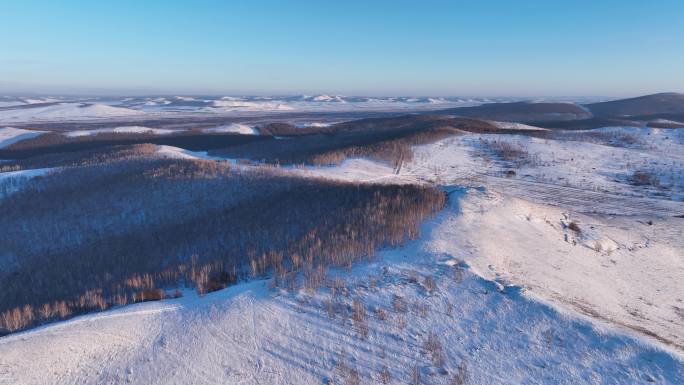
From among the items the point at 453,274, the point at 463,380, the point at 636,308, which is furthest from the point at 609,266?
the point at 463,380

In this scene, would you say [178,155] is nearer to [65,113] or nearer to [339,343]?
[339,343]

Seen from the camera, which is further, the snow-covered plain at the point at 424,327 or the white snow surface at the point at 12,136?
the white snow surface at the point at 12,136

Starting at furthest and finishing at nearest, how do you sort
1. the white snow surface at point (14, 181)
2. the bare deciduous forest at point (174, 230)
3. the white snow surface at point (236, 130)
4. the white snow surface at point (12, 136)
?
the white snow surface at point (236, 130) → the white snow surface at point (12, 136) → the white snow surface at point (14, 181) → the bare deciduous forest at point (174, 230)

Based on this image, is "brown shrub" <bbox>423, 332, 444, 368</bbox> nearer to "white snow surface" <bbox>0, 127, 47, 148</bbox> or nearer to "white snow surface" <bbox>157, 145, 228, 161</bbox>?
"white snow surface" <bbox>157, 145, 228, 161</bbox>

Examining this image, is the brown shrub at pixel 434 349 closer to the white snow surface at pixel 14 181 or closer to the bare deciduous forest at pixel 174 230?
the bare deciduous forest at pixel 174 230

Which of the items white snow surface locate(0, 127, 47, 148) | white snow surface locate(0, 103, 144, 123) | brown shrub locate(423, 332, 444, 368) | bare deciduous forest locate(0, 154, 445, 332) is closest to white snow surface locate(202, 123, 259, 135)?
white snow surface locate(0, 127, 47, 148)

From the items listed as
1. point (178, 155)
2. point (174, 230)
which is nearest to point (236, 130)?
point (178, 155)

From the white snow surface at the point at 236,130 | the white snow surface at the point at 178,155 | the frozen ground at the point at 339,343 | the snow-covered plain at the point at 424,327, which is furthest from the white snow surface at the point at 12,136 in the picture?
the snow-covered plain at the point at 424,327

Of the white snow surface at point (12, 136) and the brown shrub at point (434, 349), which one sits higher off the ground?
the brown shrub at point (434, 349)

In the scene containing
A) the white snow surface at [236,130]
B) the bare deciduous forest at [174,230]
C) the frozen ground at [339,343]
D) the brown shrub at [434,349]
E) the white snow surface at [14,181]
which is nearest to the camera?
the frozen ground at [339,343]
